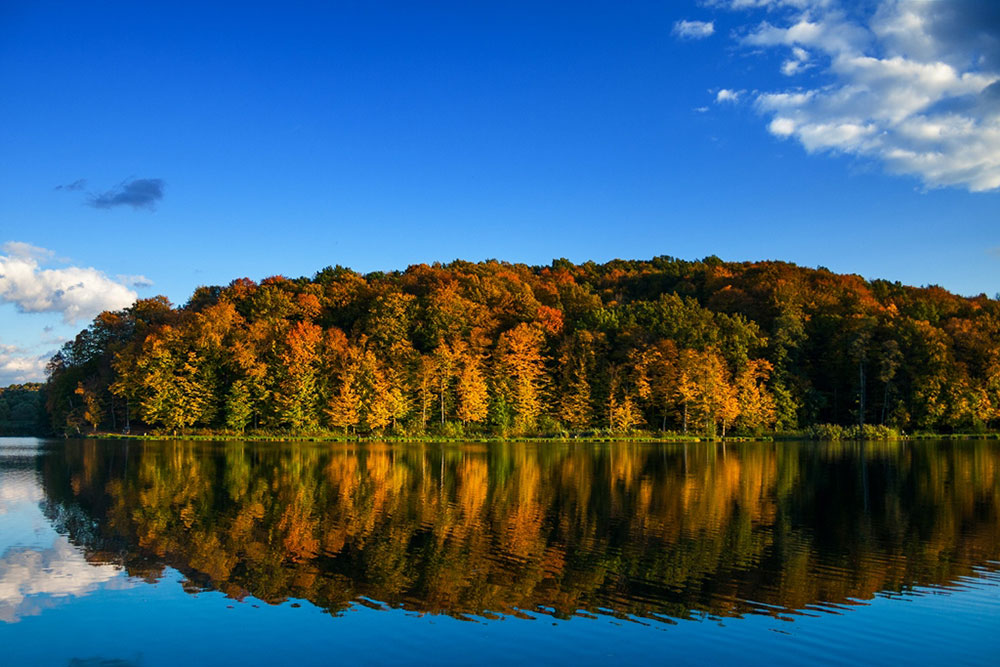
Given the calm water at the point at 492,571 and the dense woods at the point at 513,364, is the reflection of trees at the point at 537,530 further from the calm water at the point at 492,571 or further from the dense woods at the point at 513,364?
the dense woods at the point at 513,364

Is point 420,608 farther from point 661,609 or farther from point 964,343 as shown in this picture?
point 964,343

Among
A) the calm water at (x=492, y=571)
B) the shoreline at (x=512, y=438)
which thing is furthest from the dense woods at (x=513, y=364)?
the calm water at (x=492, y=571)

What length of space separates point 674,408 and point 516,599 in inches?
2355

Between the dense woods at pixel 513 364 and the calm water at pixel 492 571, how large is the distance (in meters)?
34.8

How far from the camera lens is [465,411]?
6531 cm

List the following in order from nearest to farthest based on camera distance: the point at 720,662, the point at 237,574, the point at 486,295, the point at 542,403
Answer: the point at 720,662 → the point at 237,574 → the point at 542,403 → the point at 486,295

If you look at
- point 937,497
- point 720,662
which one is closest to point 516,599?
point 720,662

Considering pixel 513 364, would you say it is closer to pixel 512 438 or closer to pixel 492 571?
pixel 512 438

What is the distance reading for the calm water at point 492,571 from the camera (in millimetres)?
11008

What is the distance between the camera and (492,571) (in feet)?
49.1

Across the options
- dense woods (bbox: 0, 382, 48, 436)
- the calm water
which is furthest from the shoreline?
the calm water

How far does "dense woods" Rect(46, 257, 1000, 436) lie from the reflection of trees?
27443 mm

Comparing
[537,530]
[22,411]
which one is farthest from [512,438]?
[22,411]

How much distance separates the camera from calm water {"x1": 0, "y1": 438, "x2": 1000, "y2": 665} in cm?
1101
